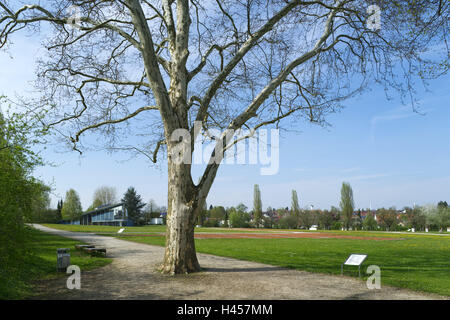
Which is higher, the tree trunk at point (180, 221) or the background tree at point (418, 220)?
A: the tree trunk at point (180, 221)

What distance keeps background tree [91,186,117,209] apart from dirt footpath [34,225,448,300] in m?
94.7

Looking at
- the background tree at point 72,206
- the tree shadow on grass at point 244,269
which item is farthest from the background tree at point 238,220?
the tree shadow on grass at point 244,269

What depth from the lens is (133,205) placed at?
7250 centimetres

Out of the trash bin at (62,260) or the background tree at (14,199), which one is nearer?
the background tree at (14,199)

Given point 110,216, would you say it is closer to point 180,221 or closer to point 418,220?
point 418,220

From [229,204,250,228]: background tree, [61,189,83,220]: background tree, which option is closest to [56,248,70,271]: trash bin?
[229,204,250,228]: background tree

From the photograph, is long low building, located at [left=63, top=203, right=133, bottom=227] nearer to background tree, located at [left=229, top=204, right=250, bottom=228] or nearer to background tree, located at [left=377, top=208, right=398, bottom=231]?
background tree, located at [left=229, top=204, right=250, bottom=228]

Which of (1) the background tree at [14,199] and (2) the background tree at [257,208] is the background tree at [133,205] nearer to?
(2) the background tree at [257,208]

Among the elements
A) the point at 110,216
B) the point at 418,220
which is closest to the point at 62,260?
the point at 418,220

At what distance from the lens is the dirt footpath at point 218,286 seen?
6785 mm

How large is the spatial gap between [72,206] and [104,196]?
2063 centimetres

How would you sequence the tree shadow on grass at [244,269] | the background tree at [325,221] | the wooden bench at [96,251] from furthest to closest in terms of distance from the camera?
the background tree at [325,221] → the wooden bench at [96,251] → the tree shadow on grass at [244,269]

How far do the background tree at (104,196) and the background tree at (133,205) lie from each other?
27126 mm

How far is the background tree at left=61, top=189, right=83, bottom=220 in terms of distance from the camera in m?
79.1
